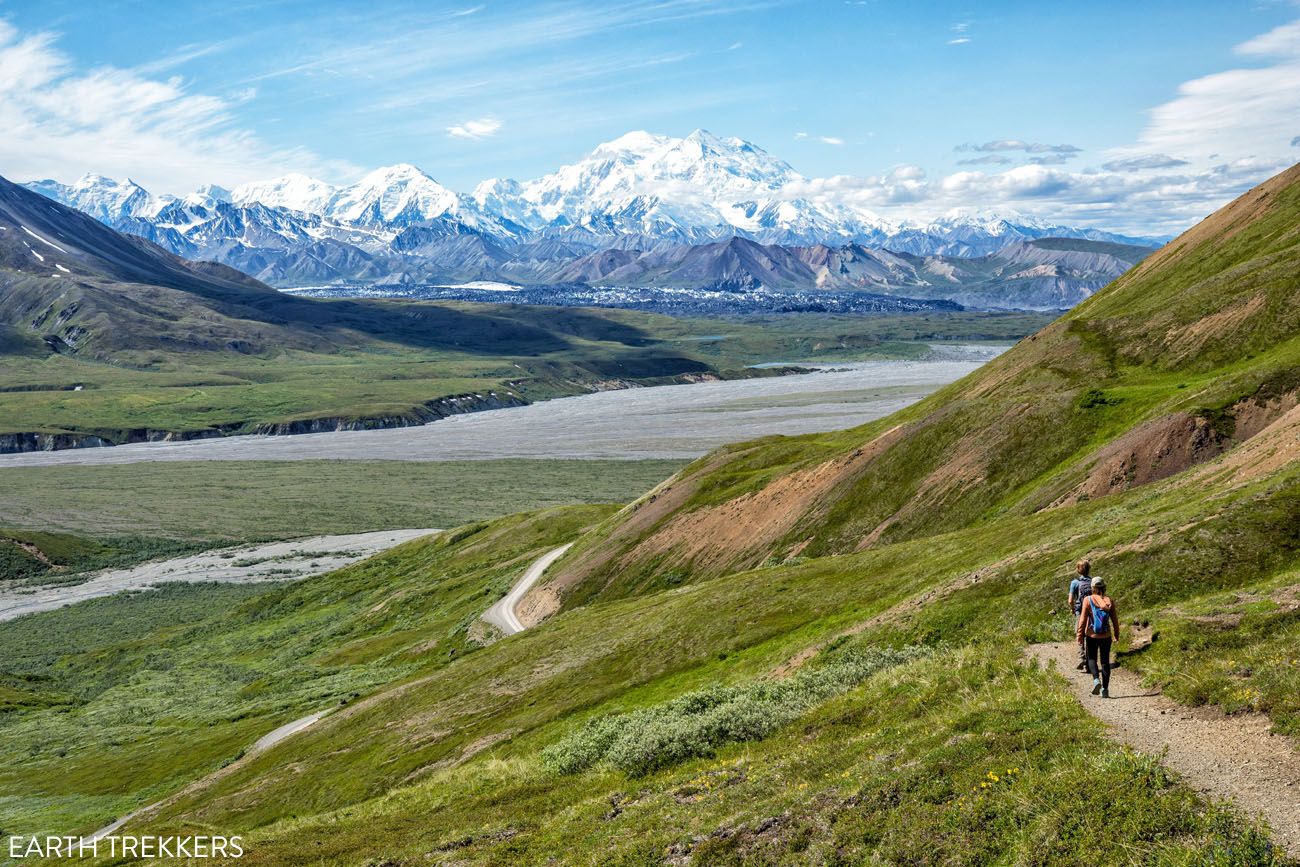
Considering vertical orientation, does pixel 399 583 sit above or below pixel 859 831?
below

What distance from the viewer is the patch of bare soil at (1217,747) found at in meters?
15.8

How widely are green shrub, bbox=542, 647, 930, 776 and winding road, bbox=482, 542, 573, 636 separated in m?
45.9

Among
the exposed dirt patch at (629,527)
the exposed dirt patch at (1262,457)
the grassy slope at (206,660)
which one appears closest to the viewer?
the exposed dirt patch at (1262,457)

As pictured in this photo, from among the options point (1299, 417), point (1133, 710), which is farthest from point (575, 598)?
point (1133, 710)

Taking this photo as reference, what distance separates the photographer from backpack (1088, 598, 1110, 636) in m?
21.9

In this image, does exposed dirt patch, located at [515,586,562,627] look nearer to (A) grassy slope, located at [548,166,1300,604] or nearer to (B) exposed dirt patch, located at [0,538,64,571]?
(A) grassy slope, located at [548,166,1300,604]

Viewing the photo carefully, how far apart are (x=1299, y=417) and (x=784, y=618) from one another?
24715 mm

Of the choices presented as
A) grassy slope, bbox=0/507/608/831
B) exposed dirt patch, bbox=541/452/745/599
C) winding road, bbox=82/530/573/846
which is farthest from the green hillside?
winding road, bbox=82/530/573/846

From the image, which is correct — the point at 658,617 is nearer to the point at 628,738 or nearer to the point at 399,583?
the point at 628,738

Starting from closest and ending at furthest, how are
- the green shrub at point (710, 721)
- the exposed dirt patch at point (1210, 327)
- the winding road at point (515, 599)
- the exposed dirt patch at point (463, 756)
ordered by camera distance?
the green shrub at point (710, 721), the exposed dirt patch at point (463, 756), the exposed dirt patch at point (1210, 327), the winding road at point (515, 599)

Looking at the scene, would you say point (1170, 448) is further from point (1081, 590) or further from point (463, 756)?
point (463, 756)

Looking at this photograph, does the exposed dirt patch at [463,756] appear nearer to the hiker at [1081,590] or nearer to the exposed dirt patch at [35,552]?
the hiker at [1081,590]

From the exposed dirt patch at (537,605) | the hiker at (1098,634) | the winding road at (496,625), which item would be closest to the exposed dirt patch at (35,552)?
the winding road at (496,625)

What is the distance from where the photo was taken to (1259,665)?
804 inches
